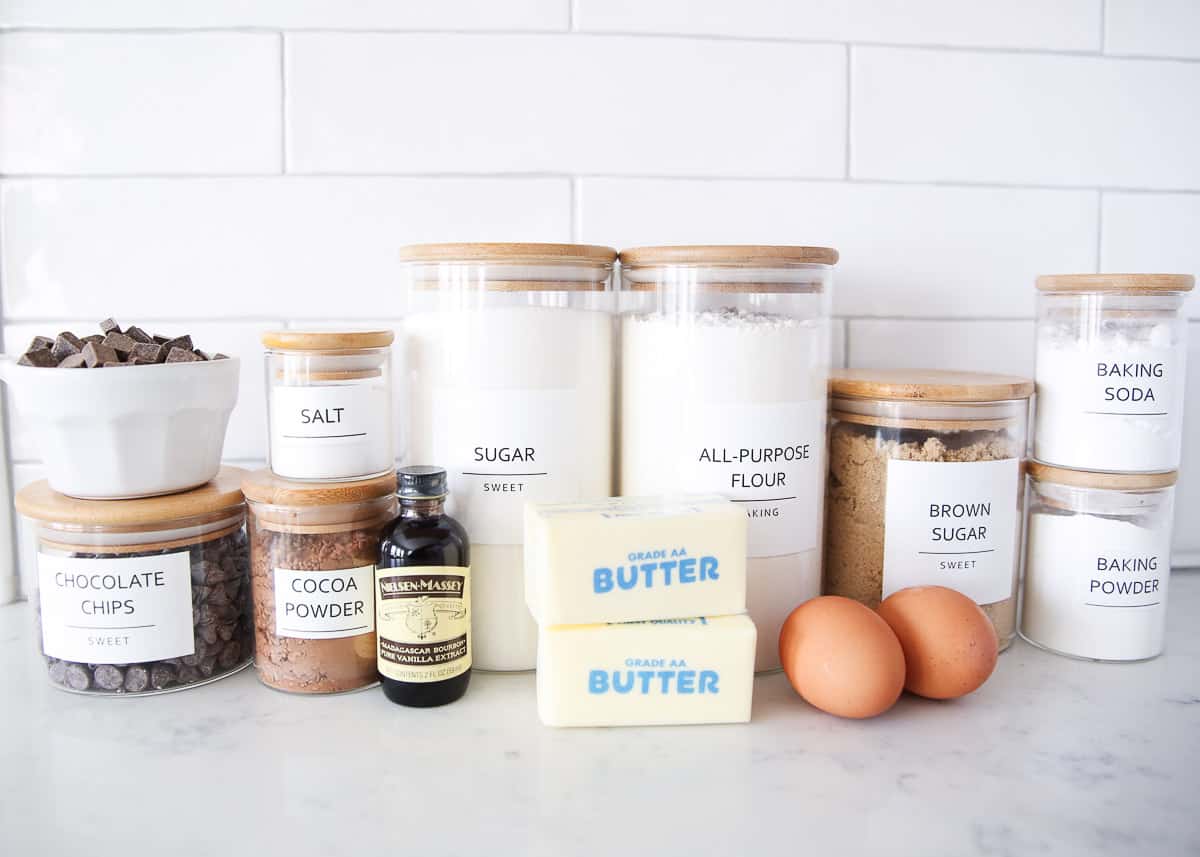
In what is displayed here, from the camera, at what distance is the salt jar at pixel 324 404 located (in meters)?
0.70

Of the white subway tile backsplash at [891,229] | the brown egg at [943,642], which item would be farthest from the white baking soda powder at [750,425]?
the white subway tile backsplash at [891,229]

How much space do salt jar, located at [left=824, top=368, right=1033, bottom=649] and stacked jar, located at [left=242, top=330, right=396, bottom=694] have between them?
41 centimetres

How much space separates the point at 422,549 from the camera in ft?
2.23

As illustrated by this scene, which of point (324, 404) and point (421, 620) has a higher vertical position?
point (324, 404)

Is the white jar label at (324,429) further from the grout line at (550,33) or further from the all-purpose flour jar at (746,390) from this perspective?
the grout line at (550,33)

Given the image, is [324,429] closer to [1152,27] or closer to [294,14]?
[294,14]

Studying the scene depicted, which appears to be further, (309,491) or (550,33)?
(550,33)

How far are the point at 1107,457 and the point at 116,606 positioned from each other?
2.69ft

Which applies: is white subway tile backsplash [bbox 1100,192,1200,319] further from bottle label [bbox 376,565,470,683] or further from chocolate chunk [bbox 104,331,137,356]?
chocolate chunk [bbox 104,331,137,356]

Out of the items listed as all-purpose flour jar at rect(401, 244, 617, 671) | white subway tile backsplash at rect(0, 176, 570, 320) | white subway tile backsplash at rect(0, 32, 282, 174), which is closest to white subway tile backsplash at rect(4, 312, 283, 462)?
white subway tile backsplash at rect(0, 176, 570, 320)

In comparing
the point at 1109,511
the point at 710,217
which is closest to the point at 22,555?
the point at 710,217

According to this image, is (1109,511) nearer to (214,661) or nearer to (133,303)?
(214,661)

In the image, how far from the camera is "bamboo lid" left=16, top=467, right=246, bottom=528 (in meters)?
0.69

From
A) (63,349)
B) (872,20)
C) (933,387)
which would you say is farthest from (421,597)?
(872,20)
